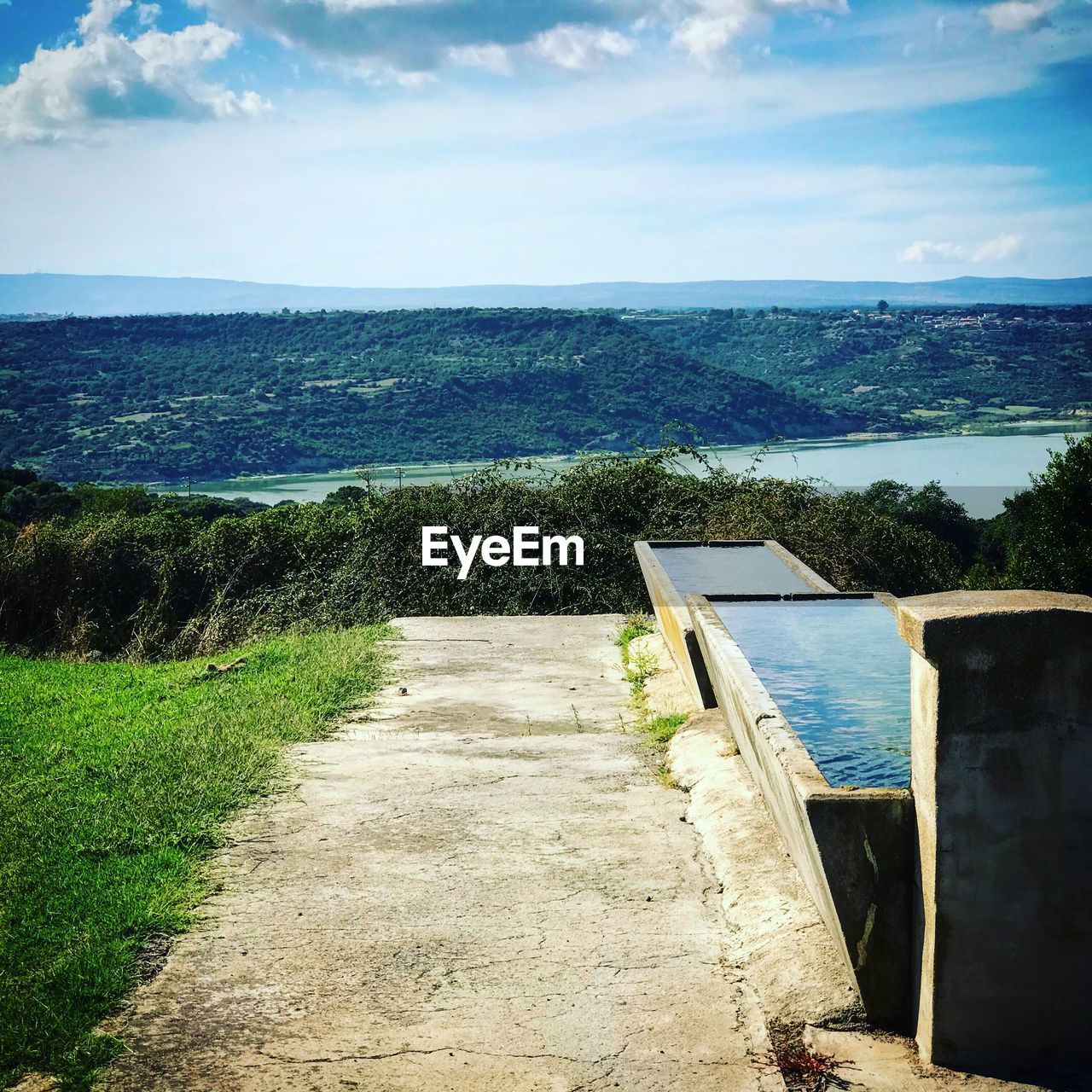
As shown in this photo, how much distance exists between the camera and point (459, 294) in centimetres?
10194

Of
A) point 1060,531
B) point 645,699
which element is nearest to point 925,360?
point 1060,531

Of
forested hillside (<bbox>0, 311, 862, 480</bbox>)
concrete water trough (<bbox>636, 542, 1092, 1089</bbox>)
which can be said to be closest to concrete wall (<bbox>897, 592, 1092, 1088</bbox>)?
concrete water trough (<bbox>636, 542, 1092, 1089</bbox>)

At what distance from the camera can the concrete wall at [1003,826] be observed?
2.50 metres

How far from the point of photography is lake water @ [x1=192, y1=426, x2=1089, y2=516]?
38.5 feet

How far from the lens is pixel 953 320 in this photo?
2892 centimetres

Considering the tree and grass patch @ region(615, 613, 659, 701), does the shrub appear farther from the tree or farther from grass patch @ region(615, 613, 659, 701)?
grass patch @ region(615, 613, 659, 701)

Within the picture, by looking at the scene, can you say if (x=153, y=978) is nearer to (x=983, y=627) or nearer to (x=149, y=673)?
(x=983, y=627)

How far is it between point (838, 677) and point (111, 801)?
10.2ft

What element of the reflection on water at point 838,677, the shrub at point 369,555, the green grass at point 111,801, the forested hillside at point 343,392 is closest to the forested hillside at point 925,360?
the forested hillside at point 343,392

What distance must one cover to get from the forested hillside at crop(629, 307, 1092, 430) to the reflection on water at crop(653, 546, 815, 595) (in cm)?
1360

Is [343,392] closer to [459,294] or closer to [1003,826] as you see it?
[1003,826]

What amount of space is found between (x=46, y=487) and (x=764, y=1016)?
16.2 meters

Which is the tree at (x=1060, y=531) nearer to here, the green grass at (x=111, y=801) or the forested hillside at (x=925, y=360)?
the green grass at (x=111, y=801)

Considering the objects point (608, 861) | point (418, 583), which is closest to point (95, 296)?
point (418, 583)
